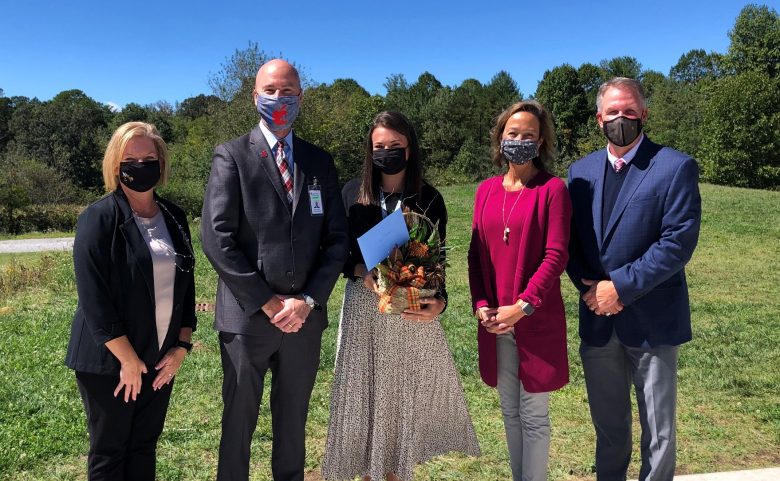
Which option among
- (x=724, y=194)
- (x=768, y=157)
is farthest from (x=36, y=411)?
(x=768, y=157)

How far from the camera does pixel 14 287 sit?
11070mm

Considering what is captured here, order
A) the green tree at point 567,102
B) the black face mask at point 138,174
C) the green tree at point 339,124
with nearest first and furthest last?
the black face mask at point 138,174 → the green tree at point 339,124 → the green tree at point 567,102

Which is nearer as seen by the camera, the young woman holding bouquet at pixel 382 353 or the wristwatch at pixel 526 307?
the wristwatch at pixel 526 307

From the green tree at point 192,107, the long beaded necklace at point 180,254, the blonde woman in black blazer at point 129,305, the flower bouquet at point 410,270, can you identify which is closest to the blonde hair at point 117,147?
the blonde woman in black blazer at point 129,305

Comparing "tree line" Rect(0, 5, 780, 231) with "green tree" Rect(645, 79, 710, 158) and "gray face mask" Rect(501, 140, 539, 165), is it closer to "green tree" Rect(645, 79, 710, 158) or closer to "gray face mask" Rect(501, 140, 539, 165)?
"green tree" Rect(645, 79, 710, 158)

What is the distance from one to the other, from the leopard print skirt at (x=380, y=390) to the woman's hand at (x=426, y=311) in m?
0.14

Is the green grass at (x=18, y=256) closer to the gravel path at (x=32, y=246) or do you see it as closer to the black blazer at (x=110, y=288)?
the gravel path at (x=32, y=246)

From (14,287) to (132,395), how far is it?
1025 cm

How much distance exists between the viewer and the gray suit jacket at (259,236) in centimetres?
284

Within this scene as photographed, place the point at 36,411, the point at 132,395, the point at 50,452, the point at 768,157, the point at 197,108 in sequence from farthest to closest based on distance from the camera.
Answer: the point at 197,108, the point at 768,157, the point at 36,411, the point at 50,452, the point at 132,395

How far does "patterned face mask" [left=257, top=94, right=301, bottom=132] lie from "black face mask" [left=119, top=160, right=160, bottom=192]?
619mm

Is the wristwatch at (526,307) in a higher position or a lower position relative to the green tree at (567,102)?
lower

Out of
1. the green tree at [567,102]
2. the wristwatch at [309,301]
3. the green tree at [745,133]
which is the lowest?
the wristwatch at [309,301]

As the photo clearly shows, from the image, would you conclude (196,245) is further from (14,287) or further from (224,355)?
(224,355)
